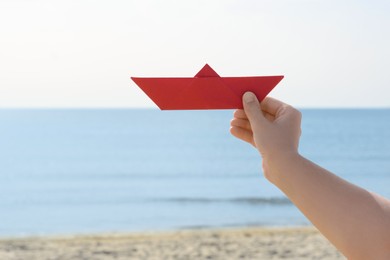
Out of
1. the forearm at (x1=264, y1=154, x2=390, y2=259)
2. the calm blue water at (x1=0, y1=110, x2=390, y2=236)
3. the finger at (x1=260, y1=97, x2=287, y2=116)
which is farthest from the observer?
the calm blue water at (x1=0, y1=110, x2=390, y2=236)

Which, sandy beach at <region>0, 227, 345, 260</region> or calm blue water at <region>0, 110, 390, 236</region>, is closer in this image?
sandy beach at <region>0, 227, 345, 260</region>

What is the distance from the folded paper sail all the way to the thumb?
0.02 metres

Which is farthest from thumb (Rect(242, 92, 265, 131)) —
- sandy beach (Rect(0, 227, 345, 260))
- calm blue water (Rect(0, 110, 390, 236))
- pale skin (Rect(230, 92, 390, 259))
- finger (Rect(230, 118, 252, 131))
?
calm blue water (Rect(0, 110, 390, 236))

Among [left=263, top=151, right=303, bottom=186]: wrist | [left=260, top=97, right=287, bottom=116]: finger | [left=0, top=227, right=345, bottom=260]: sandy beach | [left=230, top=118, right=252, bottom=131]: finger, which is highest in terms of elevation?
[left=0, top=227, right=345, bottom=260]: sandy beach

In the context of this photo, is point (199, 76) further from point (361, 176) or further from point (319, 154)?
point (319, 154)

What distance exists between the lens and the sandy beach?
7484mm

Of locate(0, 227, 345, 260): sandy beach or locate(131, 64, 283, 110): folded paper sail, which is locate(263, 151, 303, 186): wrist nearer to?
locate(131, 64, 283, 110): folded paper sail

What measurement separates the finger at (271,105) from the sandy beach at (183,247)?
614cm

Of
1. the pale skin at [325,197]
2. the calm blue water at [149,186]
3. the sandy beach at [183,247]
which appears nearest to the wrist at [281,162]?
the pale skin at [325,197]

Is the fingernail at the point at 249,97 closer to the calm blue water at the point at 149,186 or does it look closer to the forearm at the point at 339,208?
the forearm at the point at 339,208

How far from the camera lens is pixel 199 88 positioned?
1127mm

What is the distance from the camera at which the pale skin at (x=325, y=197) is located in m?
1.10

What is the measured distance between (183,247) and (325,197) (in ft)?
23.2

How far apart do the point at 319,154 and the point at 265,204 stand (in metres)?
18.5
